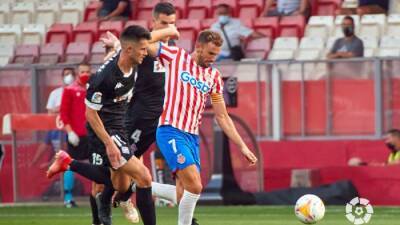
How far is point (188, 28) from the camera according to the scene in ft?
75.4

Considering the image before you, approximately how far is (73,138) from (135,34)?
266 inches

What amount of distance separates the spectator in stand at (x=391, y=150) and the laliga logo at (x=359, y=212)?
2611mm

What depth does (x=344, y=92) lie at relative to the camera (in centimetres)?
1952

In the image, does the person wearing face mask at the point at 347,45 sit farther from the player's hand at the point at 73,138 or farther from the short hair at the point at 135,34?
the short hair at the point at 135,34

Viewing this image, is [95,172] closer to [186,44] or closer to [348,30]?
[348,30]

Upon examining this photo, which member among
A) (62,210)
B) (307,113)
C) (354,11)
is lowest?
(62,210)

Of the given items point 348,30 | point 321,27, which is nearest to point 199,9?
point 321,27

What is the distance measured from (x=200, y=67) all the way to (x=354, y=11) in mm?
10000

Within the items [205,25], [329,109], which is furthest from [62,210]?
[205,25]

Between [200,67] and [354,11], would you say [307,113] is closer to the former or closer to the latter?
[354,11]

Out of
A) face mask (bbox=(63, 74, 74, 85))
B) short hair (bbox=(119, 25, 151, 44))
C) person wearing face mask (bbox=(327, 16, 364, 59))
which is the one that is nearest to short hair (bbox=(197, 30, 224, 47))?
short hair (bbox=(119, 25, 151, 44))

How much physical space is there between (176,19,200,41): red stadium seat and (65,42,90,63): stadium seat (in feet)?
5.49

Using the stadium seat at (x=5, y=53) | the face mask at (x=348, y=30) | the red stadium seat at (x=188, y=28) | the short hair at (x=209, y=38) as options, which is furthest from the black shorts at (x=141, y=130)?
the stadium seat at (x=5, y=53)

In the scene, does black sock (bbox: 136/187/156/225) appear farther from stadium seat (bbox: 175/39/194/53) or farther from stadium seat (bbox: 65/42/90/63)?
stadium seat (bbox: 65/42/90/63)
